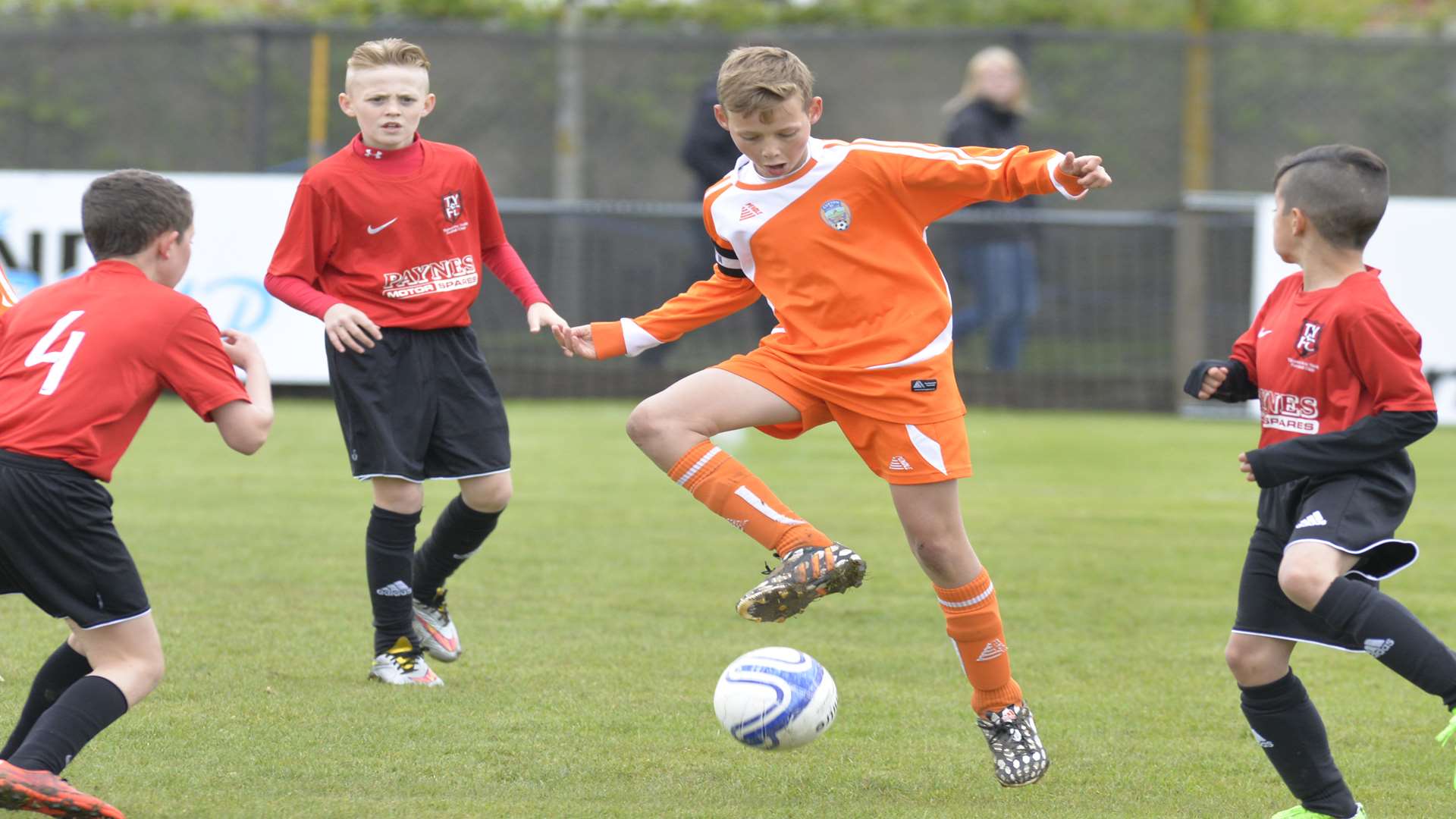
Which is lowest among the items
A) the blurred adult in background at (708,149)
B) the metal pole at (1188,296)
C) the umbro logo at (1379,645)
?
the metal pole at (1188,296)

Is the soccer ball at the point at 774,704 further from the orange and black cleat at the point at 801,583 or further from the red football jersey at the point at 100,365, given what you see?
the red football jersey at the point at 100,365

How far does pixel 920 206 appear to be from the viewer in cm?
428

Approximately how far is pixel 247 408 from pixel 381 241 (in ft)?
4.52

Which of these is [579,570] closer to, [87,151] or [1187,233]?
[1187,233]

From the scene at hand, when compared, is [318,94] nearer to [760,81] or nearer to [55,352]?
[760,81]

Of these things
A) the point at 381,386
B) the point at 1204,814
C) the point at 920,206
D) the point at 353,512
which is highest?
the point at 920,206

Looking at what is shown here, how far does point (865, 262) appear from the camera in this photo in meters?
4.23

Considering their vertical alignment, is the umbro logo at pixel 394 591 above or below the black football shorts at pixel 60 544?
below

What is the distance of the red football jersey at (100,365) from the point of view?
11.6ft

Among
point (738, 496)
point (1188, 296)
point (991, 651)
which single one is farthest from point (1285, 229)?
point (1188, 296)

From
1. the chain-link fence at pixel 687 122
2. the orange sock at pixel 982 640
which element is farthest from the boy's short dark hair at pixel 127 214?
the chain-link fence at pixel 687 122

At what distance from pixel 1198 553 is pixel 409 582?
3680 mm

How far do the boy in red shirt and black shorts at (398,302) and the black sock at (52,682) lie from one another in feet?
3.92

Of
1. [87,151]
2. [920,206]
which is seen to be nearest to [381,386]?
[920,206]
